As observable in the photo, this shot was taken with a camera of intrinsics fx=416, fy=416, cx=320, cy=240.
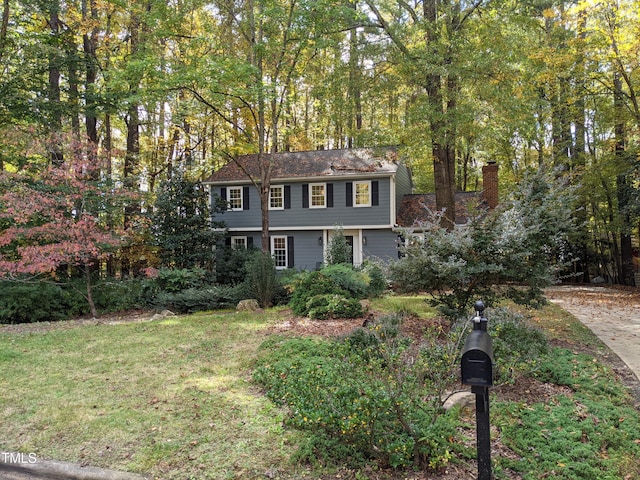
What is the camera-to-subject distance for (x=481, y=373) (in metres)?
2.31

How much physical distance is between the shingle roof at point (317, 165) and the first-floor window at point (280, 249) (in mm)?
2859

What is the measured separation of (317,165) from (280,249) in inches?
164

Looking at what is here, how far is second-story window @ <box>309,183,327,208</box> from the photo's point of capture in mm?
18125

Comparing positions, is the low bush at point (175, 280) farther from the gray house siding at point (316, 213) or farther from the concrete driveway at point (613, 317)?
the concrete driveway at point (613, 317)

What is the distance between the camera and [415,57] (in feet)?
36.0

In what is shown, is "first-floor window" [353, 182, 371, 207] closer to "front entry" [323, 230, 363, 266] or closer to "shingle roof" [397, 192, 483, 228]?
"front entry" [323, 230, 363, 266]

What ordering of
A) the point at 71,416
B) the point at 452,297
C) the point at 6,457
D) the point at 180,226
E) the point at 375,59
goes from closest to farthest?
the point at 6,457 → the point at 71,416 → the point at 452,297 → the point at 375,59 → the point at 180,226

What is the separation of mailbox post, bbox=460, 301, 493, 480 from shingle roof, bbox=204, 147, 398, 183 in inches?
583

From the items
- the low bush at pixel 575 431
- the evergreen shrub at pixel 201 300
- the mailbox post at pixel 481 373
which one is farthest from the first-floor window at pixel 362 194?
the mailbox post at pixel 481 373

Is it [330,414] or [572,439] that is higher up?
[330,414]

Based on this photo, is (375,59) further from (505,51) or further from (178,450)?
(178,450)

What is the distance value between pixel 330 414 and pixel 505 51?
10.7 m

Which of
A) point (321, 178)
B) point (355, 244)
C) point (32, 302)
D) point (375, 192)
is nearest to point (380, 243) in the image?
point (355, 244)

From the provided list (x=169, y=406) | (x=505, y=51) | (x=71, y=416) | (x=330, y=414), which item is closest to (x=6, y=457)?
(x=71, y=416)
